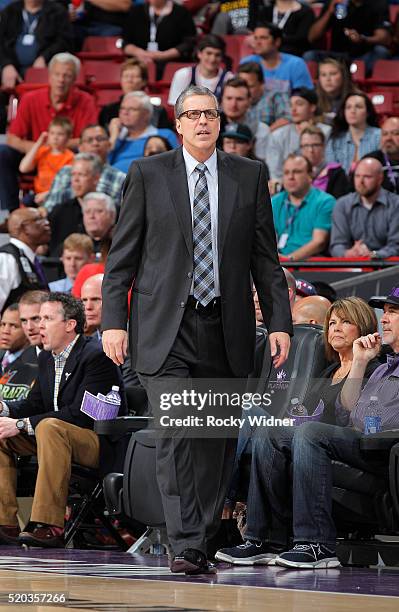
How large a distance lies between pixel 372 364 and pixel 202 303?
4.04 ft

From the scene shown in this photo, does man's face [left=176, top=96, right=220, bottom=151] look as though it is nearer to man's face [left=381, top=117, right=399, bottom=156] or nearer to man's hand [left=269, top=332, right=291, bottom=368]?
man's hand [left=269, top=332, right=291, bottom=368]

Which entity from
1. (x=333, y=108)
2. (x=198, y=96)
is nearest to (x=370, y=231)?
(x=333, y=108)

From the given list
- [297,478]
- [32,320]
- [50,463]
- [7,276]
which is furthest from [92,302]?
[297,478]

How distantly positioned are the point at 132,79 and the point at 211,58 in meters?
0.80

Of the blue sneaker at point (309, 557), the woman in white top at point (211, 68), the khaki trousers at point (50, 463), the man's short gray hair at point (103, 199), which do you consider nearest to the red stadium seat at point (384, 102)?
the woman in white top at point (211, 68)

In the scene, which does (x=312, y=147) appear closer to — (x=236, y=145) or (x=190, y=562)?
(x=236, y=145)

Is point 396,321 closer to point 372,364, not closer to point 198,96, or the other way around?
point 372,364

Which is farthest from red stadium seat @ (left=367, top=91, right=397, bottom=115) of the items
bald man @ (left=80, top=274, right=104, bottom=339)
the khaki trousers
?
the khaki trousers

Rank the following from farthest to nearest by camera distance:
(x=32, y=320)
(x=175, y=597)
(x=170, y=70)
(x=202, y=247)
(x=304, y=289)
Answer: (x=170, y=70) → (x=32, y=320) → (x=304, y=289) → (x=202, y=247) → (x=175, y=597)

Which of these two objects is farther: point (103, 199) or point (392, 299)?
point (103, 199)

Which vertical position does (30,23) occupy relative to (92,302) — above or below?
above

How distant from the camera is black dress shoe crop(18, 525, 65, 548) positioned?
6.61 metres

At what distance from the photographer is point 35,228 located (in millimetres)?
9914

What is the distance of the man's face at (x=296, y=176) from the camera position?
33.9 ft
